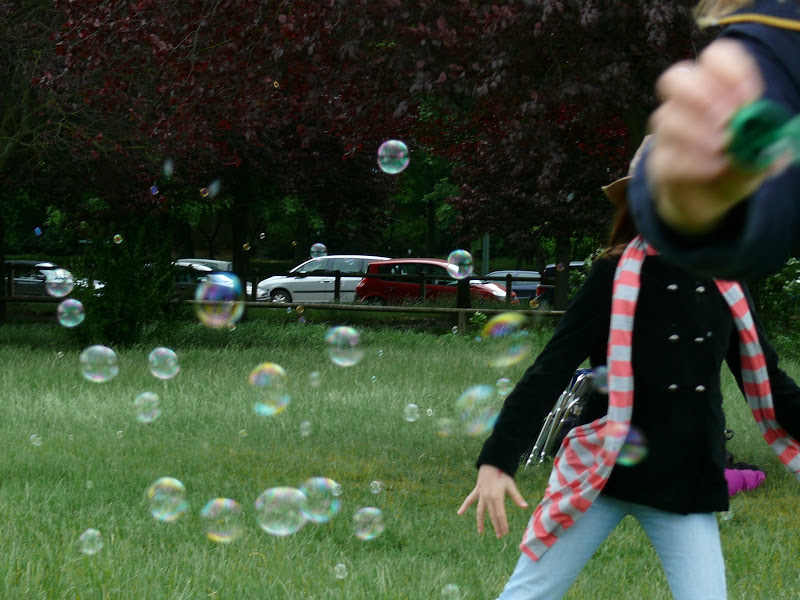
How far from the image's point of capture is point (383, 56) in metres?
7.59

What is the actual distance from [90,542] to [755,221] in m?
4.36

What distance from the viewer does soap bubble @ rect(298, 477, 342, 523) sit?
550 centimetres

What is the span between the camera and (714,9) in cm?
116

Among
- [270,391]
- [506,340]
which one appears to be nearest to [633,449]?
[270,391]

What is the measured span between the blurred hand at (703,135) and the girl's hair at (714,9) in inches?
6.5

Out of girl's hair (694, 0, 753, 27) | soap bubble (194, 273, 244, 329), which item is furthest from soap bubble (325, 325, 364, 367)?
girl's hair (694, 0, 753, 27)

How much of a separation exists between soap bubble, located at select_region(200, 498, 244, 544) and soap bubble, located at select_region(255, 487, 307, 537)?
0.12m

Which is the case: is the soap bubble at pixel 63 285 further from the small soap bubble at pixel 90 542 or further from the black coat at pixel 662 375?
the black coat at pixel 662 375

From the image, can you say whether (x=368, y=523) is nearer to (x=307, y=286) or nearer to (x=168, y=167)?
(x=168, y=167)

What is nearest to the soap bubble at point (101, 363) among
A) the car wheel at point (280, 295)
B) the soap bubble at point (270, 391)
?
the soap bubble at point (270, 391)

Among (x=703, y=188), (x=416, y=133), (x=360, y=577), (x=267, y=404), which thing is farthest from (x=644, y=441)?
(x=416, y=133)

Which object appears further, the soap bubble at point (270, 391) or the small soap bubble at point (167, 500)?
the soap bubble at point (270, 391)

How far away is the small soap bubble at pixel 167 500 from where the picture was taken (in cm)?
535

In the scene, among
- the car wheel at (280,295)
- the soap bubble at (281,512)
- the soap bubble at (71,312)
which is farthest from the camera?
the car wheel at (280,295)
